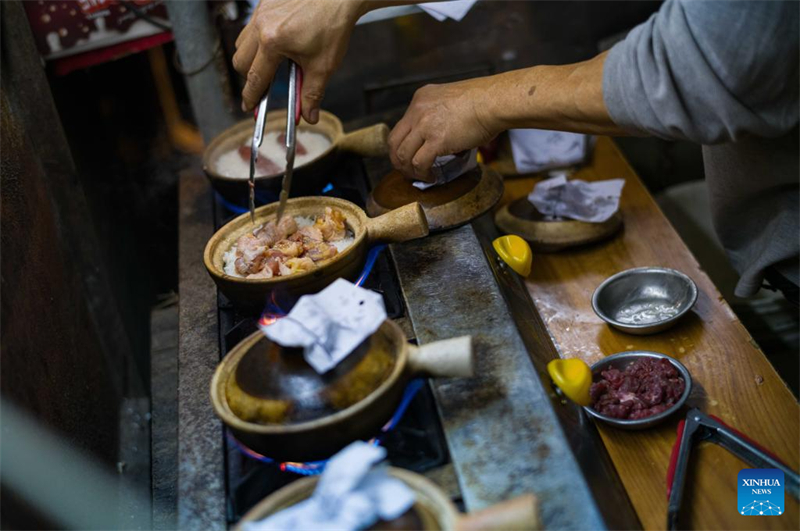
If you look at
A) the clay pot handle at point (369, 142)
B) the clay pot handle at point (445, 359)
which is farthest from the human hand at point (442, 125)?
the clay pot handle at point (445, 359)

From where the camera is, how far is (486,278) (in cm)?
233

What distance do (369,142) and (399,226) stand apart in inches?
29.0

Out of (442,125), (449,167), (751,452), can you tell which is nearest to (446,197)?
(449,167)

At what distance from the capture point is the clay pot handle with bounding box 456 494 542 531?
4.72 ft

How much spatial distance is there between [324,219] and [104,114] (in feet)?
7.06

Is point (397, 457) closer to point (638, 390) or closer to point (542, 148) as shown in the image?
point (638, 390)

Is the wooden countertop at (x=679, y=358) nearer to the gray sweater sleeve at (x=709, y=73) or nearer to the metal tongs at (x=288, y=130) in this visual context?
the gray sweater sleeve at (x=709, y=73)

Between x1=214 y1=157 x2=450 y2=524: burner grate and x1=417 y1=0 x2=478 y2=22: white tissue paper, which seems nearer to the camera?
x1=214 y1=157 x2=450 y2=524: burner grate

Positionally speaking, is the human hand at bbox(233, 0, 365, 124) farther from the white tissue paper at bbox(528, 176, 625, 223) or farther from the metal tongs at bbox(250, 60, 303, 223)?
the white tissue paper at bbox(528, 176, 625, 223)

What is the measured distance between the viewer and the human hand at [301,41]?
2451mm

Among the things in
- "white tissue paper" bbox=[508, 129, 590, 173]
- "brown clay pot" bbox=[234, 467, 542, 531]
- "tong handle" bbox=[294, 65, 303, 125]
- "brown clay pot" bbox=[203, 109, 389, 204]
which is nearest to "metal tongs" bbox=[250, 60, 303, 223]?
"tong handle" bbox=[294, 65, 303, 125]

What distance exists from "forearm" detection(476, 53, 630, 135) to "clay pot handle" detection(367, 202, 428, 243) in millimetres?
417

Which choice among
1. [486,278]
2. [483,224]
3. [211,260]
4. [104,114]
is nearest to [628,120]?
[486,278]

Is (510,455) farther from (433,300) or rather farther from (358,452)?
(433,300)
